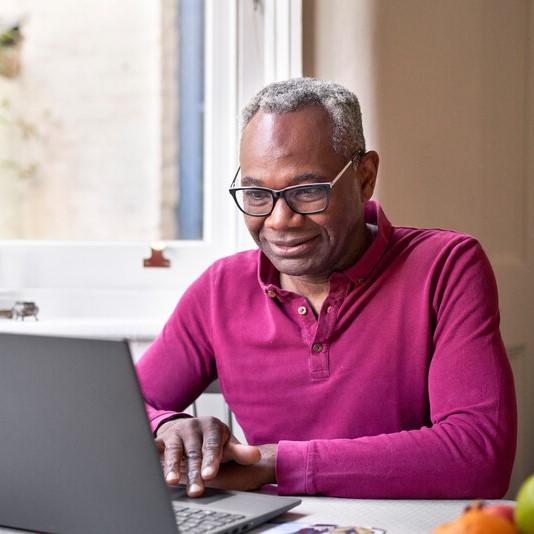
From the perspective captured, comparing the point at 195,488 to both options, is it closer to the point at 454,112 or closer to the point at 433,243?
the point at 433,243

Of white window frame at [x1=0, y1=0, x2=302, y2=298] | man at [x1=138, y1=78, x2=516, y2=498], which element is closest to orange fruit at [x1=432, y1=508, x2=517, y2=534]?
man at [x1=138, y1=78, x2=516, y2=498]

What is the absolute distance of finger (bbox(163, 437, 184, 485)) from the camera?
1.13 metres

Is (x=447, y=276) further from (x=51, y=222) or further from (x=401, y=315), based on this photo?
(x=51, y=222)

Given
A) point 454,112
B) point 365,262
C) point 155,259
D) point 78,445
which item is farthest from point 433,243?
point 155,259

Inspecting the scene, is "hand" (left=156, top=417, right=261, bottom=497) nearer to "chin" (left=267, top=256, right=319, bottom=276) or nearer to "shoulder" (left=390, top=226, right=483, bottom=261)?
"chin" (left=267, top=256, right=319, bottom=276)

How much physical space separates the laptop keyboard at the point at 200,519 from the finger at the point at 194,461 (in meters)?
0.06

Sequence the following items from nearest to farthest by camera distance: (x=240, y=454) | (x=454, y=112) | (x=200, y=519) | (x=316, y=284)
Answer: (x=200, y=519) → (x=240, y=454) → (x=316, y=284) → (x=454, y=112)

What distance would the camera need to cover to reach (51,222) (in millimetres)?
2459

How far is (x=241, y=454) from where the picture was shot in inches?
47.2

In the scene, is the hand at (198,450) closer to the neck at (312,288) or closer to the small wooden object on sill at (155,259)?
the neck at (312,288)

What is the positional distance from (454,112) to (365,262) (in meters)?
0.81

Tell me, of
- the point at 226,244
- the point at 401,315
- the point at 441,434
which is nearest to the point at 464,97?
the point at 226,244

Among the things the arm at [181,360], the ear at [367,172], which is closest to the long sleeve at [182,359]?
the arm at [181,360]

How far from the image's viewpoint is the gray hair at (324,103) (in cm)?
156
